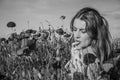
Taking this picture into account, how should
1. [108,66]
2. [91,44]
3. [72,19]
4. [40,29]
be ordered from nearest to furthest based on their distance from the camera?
[108,66]
[91,44]
[72,19]
[40,29]

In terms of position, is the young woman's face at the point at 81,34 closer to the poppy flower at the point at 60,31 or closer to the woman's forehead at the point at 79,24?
the woman's forehead at the point at 79,24

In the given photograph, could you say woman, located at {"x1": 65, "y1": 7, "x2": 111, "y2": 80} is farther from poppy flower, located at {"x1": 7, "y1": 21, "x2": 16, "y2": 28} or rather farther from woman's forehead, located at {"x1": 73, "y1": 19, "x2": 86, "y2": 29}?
poppy flower, located at {"x1": 7, "y1": 21, "x2": 16, "y2": 28}

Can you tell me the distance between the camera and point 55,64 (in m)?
1.26

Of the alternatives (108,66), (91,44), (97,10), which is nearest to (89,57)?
(108,66)

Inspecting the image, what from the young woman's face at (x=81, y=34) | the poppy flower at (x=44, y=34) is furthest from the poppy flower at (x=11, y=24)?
the young woman's face at (x=81, y=34)

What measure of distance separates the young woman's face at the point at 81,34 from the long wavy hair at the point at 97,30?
0.03 m

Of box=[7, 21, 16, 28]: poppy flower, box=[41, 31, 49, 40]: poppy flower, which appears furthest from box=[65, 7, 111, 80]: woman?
box=[7, 21, 16, 28]: poppy flower

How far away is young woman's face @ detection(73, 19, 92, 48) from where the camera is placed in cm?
160

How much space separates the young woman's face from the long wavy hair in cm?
3

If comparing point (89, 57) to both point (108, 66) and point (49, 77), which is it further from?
point (49, 77)

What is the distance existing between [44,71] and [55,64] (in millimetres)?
78

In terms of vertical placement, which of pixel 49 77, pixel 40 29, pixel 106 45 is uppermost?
pixel 40 29

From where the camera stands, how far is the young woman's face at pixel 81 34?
160cm

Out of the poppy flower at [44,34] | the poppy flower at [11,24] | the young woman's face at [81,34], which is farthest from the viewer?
the poppy flower at [11,24]
